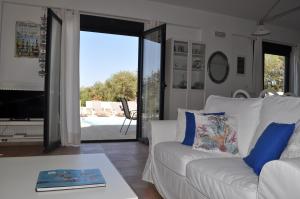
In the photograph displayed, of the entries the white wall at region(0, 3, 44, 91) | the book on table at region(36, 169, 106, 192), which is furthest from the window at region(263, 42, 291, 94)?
the book on table at region(36, 169, 106, 192)

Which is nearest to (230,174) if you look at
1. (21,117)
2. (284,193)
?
(284,193)

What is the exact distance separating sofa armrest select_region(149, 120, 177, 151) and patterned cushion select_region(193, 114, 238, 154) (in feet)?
1.31

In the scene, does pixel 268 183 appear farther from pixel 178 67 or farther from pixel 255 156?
pixel 178 67

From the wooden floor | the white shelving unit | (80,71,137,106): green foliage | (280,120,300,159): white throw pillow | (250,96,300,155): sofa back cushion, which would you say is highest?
(80,71,137,106): green foliage

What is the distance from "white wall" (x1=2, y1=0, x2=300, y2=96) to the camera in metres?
4.63

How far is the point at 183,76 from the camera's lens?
5.09 meters

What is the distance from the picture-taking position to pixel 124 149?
13.8 feet

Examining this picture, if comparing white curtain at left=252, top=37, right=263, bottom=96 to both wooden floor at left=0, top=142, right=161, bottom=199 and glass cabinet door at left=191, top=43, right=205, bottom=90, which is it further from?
wooden floor at left=0, top=142, right=161, bottom=199

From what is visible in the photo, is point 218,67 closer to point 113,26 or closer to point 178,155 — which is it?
point 113,26

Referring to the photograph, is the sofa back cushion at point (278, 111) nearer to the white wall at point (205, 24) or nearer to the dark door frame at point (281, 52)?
the white wall at point (205, 24)

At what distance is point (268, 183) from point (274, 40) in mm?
6064

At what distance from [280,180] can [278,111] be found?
0.84 meters

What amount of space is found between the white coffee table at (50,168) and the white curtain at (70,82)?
2537 mm

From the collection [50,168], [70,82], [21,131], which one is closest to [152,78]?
[70,82]
